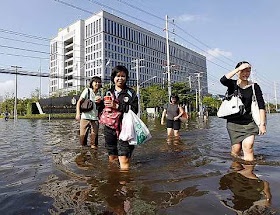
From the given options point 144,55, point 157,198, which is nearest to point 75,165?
Result: point 157,198

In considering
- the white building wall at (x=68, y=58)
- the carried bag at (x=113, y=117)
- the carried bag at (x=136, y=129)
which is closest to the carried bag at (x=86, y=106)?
the carried bag at (x=113, y=117)

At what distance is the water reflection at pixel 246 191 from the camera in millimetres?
2281

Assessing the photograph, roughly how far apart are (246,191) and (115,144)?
6.97ft

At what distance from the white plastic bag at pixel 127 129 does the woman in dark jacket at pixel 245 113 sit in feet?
5.86

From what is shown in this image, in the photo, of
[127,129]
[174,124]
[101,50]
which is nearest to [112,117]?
[127,129]

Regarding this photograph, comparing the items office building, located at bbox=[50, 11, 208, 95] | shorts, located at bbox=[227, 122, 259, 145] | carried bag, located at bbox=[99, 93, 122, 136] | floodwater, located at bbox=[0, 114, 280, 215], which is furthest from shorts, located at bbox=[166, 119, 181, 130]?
office building, located at bbox=[50, 11, 208, 95]

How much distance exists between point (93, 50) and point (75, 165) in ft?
265

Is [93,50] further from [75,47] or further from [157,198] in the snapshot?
[157,198]

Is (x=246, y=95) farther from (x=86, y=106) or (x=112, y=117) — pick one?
(x=86, y=106)

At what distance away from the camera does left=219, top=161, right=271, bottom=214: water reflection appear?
7.48ft

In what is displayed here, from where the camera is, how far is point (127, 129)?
139 inches

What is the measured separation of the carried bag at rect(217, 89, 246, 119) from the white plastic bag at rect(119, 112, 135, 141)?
1.78 metres

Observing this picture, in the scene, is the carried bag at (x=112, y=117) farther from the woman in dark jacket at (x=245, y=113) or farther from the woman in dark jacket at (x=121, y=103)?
the woman in dark jacket at (x=245, y=113)

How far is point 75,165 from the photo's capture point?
4.35m
